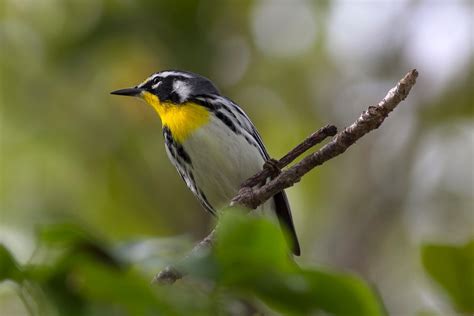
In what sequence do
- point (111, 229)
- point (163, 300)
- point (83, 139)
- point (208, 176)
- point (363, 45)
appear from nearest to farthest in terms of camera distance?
point (163, 300)
point (208, 176)
point (111, 229)
point (83, 139)
point (363, 45)

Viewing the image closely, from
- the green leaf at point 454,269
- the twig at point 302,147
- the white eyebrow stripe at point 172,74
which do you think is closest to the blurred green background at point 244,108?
the white eyebrow stripe at point 172,74

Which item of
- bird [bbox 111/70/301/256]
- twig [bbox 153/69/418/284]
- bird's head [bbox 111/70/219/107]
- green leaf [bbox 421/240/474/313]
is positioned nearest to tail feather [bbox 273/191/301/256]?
bird [bbox 111/70/301/256]

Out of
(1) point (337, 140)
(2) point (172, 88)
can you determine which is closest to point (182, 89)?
(2) point (172, 88)

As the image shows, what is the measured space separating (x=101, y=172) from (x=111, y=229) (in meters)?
0.59

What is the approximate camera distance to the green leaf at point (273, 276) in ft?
2.50

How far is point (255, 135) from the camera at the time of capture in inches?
166

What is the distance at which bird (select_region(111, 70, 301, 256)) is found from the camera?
4020 mm

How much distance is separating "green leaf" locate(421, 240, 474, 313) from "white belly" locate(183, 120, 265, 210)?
295 centimetres

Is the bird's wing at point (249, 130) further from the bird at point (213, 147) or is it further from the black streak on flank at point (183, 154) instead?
the black streak on flank at point (183, 154)

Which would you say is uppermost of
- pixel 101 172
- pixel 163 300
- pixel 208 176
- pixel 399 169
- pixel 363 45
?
pixel 363 45

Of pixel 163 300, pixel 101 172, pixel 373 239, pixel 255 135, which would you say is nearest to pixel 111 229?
pixel 101 172

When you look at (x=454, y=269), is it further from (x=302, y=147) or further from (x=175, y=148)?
(x=175, y=148)

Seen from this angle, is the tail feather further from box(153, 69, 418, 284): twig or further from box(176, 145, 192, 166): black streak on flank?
box(153, 69, 418, 284): twig

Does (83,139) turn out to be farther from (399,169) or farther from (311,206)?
(399,169)
